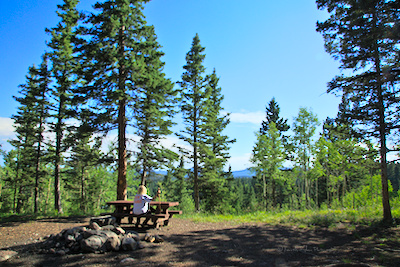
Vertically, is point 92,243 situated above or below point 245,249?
above

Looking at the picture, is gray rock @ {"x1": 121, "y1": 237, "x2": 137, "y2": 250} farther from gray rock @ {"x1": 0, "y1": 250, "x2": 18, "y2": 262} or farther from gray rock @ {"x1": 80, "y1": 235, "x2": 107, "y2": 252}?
gray rock @ {"x1": 0, "y1": 250, "x2": 18, "y2": 262}

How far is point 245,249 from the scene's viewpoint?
6.82 metres

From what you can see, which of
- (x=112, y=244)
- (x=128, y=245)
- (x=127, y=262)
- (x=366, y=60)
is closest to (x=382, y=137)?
(x=366, y=60)

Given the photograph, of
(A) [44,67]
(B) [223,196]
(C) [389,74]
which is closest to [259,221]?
(C) [389,74]

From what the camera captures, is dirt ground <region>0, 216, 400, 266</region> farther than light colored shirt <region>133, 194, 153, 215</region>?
No

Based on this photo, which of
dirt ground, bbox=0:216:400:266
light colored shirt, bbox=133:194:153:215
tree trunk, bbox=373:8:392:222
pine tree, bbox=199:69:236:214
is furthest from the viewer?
pine tree, bbox=199:69:236:214

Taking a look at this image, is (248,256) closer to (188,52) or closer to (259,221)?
(259,221)

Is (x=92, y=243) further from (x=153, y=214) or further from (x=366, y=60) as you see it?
(x=366, y=60)

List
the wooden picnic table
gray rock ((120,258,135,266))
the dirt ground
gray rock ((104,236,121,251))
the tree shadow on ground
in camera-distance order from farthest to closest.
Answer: the wooden picnic table < gray rock ((104,236,121,251)) < the tree shadow on ground < the dirt ground < gray rock ((120,258,135,266))

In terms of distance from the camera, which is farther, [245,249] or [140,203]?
[140,203]

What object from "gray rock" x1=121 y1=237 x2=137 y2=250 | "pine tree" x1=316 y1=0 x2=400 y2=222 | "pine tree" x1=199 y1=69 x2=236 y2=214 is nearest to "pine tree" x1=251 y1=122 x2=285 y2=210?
"pine tree" x1=199 y1=69 x2=236 y2=214

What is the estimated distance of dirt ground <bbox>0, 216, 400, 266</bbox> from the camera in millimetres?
5391

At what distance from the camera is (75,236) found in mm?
6238

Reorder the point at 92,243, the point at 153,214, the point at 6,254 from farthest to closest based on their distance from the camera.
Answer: the point at 153,214 → the point at 92,243 → the point at 6,254
